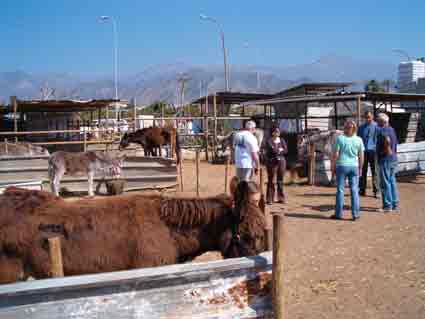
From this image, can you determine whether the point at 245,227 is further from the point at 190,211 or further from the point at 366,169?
the point at 366,169

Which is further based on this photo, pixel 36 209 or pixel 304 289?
pixel 304 289

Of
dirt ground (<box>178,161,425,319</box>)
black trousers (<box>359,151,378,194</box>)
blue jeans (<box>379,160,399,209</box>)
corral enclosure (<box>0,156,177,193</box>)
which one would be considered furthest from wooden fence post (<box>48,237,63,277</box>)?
corral enclosure (<box>0,156,177,193</box>)

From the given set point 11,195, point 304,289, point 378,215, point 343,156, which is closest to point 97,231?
point 11,195

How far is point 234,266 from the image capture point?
289 centimetres

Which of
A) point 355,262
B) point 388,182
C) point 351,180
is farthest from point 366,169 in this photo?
point 355,262

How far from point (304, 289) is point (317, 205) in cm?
501

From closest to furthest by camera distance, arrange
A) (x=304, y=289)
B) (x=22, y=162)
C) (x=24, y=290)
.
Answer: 1. (x=24, y=290)
2. (x=304, y=289)
3. (x=22, y=162)

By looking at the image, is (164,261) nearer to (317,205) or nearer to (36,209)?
(36,209)

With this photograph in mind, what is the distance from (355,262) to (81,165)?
767 cm

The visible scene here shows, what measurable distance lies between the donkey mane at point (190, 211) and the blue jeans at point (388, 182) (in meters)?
5.68

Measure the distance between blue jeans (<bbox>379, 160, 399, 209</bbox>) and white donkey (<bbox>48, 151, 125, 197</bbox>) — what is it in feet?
22.0

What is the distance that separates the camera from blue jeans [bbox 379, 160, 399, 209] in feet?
28.7

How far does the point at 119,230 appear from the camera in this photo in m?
3.73

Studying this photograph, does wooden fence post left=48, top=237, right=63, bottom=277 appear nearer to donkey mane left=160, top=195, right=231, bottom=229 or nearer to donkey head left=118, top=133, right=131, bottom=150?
donkey mane left=160, top=195, right=231, bottom=229
